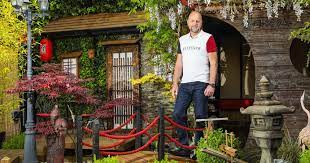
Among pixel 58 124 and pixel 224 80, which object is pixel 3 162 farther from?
pixel 224 80

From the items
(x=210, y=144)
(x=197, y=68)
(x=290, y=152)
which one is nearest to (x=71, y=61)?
(x=197, y=68)

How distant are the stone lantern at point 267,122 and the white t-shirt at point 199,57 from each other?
1.48 m

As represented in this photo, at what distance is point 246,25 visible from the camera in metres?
8.70

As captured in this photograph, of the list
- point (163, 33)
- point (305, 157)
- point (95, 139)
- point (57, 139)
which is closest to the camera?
point (305, 157)

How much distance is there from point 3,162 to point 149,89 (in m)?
6.21

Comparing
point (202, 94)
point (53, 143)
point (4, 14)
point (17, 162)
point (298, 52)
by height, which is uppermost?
point (4, 14)

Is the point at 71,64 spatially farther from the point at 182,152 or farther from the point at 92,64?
the point at 182,152

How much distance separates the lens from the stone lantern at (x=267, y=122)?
239 inches

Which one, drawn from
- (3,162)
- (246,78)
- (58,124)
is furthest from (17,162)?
(246,78)

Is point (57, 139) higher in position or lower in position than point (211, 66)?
lower

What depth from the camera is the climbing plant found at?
456 inches

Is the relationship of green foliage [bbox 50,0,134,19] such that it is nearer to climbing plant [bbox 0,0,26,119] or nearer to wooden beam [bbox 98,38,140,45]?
wooden beam [bbox 98,38,140,45]

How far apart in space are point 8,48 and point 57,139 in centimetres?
→ 448

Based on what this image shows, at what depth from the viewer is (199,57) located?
24.6 ft
